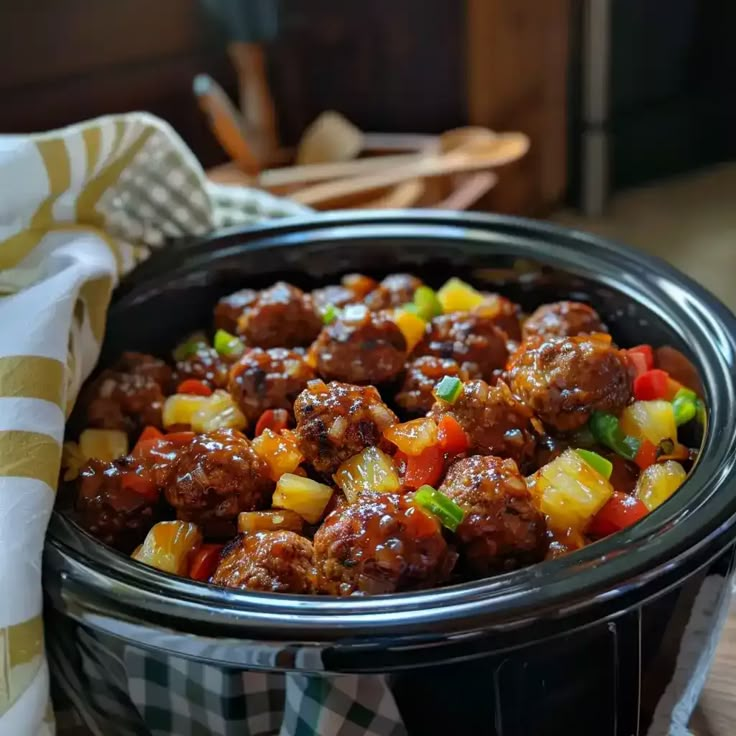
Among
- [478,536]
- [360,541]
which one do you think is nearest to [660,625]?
[478,536]

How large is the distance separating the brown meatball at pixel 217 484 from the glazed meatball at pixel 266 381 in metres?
0.15

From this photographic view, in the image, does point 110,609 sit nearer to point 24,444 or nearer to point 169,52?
point 24,444

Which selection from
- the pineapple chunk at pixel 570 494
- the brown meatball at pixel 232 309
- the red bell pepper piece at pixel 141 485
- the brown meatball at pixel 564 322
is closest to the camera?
the pineapple chunk at pixel 570 494

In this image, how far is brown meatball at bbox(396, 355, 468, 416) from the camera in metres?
1.25

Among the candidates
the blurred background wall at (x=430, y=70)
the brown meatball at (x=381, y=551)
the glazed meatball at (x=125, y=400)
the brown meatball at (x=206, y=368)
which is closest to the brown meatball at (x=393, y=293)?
the brown meatball at (x=206, y=368)

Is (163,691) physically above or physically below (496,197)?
above

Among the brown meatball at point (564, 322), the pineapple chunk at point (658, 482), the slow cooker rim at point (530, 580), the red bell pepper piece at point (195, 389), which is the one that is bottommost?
the red bell pepper piece at point (195, 389)

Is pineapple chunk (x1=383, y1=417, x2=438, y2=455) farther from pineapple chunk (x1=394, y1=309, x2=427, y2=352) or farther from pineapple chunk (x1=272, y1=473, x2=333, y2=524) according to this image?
pineapple chunk (x1=394, y1=309, x2=427, y2=352)

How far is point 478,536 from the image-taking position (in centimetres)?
96

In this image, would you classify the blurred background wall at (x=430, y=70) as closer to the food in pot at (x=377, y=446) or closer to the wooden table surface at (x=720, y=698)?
the food in pot at (x=377, y=446)

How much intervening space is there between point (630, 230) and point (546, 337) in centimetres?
167

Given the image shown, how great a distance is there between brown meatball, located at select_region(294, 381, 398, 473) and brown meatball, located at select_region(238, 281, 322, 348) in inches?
12.4

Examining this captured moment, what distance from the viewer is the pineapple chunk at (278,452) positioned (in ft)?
3.70

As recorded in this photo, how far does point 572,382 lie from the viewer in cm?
112
